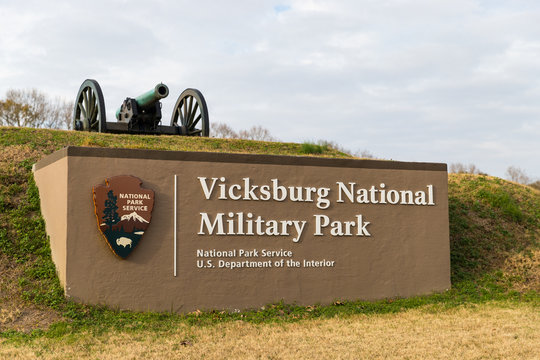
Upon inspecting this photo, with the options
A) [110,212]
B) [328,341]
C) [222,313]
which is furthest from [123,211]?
[328,341]

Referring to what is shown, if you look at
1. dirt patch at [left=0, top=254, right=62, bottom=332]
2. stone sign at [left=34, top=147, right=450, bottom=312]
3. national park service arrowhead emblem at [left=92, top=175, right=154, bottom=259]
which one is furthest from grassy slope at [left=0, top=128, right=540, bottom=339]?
national park service arrowhead emblem at [left=92, top=175, right=154, bottom=259]

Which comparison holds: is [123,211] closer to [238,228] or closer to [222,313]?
[238,228]

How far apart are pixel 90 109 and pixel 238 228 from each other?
10507mm

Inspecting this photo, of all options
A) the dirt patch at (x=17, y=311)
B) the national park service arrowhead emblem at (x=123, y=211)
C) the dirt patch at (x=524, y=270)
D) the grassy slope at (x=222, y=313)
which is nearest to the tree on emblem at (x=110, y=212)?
the national park service arrowhead emblem at (x=123, y=211)

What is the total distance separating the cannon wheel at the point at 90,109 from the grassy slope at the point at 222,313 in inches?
75.5

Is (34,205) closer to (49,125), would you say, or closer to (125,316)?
(125,316)

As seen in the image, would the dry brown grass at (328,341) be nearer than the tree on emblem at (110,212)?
Yes

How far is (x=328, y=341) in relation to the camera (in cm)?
870

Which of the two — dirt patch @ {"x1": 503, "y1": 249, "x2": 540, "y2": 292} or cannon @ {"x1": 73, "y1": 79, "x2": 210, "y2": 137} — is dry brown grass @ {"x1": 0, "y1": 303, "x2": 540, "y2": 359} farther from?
cannon @ {"x1": 73, "y1": 79, "x2": 210, "y2": 137}

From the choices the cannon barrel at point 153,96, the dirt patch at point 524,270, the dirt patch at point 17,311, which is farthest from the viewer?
the cannon barrel at point 153,96

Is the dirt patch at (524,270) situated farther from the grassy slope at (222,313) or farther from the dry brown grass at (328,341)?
the dry brown grass at (328,341)

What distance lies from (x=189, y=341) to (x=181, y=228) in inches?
88.6

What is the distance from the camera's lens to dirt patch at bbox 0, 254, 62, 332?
8875mm

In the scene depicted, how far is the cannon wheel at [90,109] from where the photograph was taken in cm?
1791
